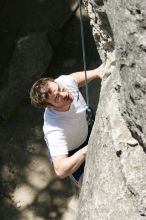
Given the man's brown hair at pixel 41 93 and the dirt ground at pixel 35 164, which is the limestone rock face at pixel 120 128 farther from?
the dirt ground at pixel 35 164

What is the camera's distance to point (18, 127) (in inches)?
174

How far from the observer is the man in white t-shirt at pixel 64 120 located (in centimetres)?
246

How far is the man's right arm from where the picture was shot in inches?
94.0

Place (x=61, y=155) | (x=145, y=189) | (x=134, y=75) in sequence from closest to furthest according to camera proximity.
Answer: (x=134, y=75) < (x=145, y=189) < (x=61, y=155)

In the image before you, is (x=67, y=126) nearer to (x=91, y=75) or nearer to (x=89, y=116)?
(x=89, y=116)

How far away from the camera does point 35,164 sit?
419cm

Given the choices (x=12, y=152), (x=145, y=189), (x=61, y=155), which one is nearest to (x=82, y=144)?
(x=61, y=155)

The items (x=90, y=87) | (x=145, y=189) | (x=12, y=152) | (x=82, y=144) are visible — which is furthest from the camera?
(x=12, y=152)

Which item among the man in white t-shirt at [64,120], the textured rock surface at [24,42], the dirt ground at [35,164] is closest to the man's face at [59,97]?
the man in white t-shirt at [64,120]

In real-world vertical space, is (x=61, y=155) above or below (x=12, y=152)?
above

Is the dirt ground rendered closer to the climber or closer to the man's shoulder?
the climber

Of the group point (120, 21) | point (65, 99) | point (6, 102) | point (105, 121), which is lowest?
point (6, 102)

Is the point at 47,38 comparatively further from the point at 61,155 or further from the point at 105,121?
the point at 105,121

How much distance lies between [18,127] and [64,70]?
0.62m
